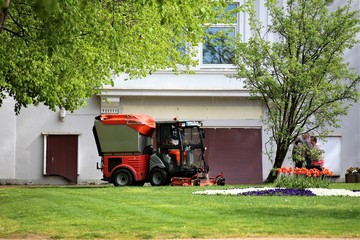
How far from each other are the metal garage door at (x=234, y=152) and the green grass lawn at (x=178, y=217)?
62.6 feet

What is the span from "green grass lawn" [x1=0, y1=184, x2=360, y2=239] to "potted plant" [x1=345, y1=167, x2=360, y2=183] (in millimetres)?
16520

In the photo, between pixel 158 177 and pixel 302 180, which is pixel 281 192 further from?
pixel 158 177

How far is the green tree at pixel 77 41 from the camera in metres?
18.3

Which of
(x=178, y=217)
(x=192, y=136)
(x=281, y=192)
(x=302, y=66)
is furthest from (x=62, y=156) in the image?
(x=178, y=217)

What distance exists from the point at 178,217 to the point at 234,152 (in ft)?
83.4

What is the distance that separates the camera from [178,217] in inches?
669

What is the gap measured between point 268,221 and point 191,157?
59.7 feet

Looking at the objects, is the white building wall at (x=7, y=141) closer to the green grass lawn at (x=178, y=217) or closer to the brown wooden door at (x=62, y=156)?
the brown wooden door at (x=62, y=156)

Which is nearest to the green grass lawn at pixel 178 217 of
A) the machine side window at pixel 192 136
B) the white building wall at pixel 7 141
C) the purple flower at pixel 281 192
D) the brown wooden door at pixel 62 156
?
the purple flower at pixel 281 192

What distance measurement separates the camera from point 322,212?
17.8 metres

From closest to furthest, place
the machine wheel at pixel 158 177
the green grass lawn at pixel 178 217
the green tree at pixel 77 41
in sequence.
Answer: the green grass lawn at pixel 178 217 < the green tree at pixel 77 41 < the machine wheel at pixel 158 177

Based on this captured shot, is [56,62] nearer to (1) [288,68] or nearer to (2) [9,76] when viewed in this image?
(2) [9,76]

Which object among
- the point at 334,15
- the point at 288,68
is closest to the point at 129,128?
the point at 288,68

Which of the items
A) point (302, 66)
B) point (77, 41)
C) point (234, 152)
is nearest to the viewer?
point (77, 41)
